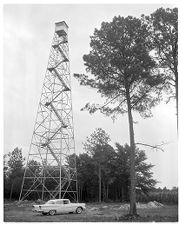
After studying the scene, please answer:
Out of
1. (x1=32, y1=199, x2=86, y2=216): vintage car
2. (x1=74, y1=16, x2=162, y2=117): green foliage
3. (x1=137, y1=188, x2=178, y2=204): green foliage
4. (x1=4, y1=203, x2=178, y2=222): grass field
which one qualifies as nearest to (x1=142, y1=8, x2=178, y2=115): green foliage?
(x1=74, y1=16, x2=162, y2=117): green foliage

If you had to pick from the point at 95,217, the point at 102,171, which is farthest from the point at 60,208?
the point at 102,171

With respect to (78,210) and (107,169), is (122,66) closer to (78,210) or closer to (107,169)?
(78,210)

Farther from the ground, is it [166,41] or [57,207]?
[166,41]

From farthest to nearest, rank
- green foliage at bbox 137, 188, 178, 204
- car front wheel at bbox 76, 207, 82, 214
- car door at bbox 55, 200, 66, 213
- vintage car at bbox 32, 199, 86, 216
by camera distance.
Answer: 1. green foliage at bbox 137, 188, 178, 204
2. car front wheel at bbox 76, 207, 82, 214
3. car door at bbox 55, 200, 66, 213
4. vintage car at bbox 32, 199, 86, 216

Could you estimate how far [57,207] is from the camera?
54.9 ft

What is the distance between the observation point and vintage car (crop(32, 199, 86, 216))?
16234mm

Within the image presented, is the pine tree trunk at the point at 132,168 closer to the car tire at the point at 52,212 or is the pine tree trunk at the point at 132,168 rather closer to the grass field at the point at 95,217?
the grass field at the point at 95,217

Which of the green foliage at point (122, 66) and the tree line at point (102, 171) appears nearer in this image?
the green foliage at point (122, 66)

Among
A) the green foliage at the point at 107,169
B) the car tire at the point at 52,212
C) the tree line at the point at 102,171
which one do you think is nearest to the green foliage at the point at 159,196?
the tree line at the point at 102,171

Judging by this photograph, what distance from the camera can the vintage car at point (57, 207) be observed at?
53.3 feet

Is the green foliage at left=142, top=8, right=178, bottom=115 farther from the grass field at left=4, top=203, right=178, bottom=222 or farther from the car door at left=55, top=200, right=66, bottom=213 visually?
the car door at left=55, top=200, right=66, bottom=213

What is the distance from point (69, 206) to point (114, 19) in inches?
412

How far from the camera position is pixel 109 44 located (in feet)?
46.4
